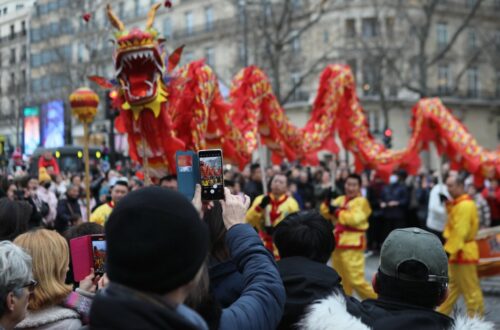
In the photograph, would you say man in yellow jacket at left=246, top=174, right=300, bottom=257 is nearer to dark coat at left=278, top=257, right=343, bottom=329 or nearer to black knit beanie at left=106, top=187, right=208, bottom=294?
dark coat at left=278, top=257, right=343, bottom=329

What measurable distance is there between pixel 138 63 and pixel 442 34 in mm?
34836

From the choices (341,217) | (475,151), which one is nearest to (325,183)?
(475,151)

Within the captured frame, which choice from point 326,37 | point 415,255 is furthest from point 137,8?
point 415,255

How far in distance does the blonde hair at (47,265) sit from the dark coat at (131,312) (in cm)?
134

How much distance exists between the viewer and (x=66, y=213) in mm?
9344

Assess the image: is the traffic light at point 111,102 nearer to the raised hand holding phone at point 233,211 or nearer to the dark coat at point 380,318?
the raised hand holding phone at point 233,211

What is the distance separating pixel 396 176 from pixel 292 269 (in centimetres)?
1067

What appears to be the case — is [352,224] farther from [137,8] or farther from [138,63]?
[137,8]

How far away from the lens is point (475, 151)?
10289 mm

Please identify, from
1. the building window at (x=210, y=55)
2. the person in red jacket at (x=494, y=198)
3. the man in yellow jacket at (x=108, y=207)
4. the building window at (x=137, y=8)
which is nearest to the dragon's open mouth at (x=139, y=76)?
the man in yellow jacket at (x=108, y=207)

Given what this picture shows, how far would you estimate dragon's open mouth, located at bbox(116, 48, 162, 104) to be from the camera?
6.72 meters

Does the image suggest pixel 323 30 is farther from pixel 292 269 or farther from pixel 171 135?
pixel 292 269

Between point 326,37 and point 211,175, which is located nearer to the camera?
point 211,175

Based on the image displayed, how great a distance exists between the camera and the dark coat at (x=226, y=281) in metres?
2.86
